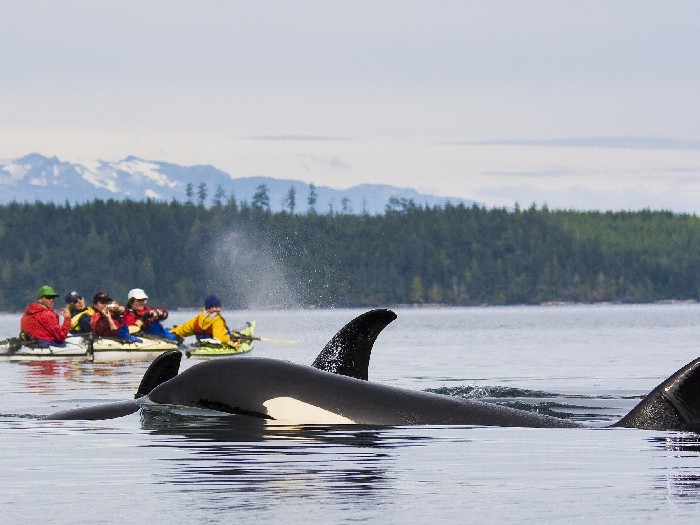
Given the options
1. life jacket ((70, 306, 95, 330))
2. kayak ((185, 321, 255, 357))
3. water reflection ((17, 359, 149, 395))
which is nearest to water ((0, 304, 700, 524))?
water reflection ((17, 359, 149, 395))

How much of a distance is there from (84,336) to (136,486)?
30364 millimetres

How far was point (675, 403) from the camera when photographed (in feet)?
53.3

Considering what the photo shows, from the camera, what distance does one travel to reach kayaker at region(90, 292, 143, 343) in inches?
1633

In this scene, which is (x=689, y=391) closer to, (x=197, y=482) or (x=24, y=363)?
(x=197, y=482)

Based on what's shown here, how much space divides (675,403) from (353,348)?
12.3ft

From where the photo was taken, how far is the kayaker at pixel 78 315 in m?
44.4

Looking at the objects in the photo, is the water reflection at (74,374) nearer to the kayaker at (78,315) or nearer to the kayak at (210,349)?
the kayak at (210,349)

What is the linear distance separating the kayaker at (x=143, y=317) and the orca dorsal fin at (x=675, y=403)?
2663 cm

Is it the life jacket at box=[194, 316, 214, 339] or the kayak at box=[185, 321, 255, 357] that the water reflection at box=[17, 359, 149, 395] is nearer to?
the kayak at box=[185, 321, 255, 357]

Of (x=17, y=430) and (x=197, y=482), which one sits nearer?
(x=197, y=482)

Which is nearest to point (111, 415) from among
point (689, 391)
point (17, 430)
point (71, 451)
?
point (17, 430)

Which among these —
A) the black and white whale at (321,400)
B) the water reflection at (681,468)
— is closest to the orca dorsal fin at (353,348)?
the black and white whale at (321,400)

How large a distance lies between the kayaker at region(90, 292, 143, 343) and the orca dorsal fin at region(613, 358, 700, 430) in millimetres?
25895

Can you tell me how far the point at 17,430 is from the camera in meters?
18.6
